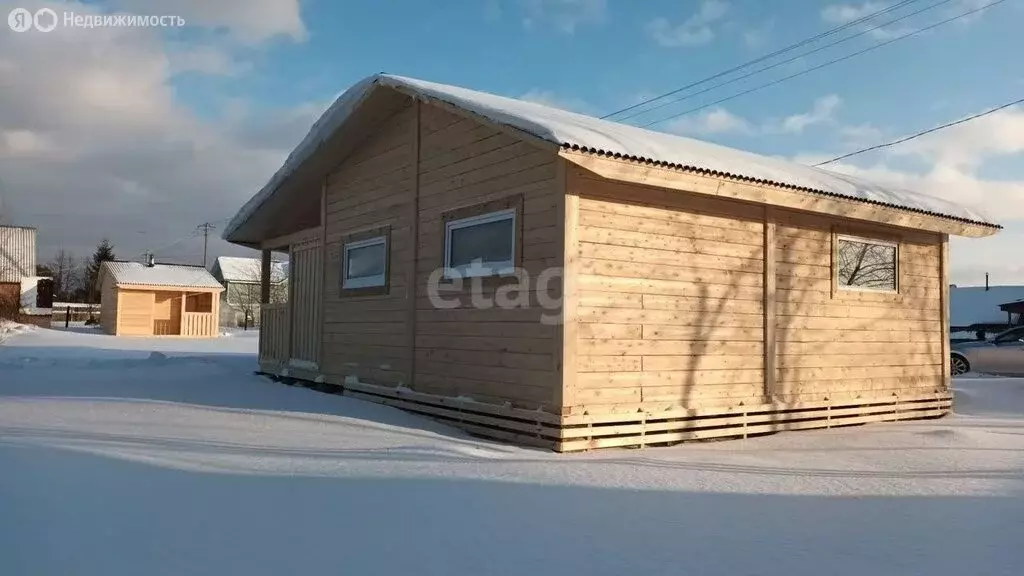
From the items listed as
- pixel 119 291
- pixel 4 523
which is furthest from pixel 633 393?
pixel 119 291

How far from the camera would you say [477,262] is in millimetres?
8602

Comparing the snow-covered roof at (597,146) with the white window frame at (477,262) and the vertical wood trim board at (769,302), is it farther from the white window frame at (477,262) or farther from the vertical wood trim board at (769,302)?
the white window frame at (477,262)

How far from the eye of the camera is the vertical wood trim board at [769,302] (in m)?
9.00

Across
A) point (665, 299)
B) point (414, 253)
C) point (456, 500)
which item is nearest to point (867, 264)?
point (665, 299)

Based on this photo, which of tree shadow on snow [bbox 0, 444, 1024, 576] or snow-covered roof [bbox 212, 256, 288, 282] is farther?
snow-covered roof [bbox 212, 256, 288, 282]

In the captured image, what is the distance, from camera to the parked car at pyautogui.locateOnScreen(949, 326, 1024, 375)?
59.2ft

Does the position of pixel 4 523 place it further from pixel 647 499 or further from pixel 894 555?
pixel 894 555

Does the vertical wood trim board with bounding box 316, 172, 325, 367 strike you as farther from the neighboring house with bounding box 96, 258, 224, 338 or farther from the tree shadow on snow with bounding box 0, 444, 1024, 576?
the neighboring house with bounding box 96, 258, 224, 338

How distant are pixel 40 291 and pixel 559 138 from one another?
54.0 meters

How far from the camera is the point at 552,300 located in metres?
7.43

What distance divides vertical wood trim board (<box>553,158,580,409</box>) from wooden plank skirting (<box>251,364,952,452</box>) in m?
0.30

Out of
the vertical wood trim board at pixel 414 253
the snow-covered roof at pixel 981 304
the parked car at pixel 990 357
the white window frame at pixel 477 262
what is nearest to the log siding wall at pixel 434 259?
the vertical wood trim board at pixel 414 253

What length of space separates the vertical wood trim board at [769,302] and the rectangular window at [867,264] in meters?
1.36

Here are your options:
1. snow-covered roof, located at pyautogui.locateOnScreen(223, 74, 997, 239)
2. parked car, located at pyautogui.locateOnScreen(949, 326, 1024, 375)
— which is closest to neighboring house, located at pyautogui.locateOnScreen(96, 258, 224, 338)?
snow-covered roof, located at pyautogui.locateOnScreen(223, 74, 997, 239)
